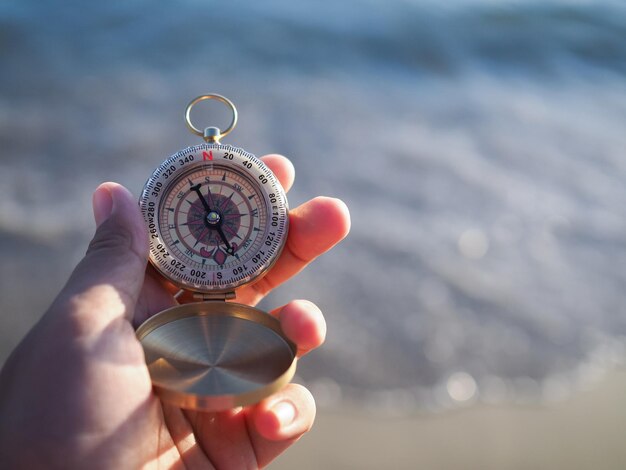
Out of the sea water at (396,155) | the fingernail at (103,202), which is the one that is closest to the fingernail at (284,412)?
the fingernail at (103,202)

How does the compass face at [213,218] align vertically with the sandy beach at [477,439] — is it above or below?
above

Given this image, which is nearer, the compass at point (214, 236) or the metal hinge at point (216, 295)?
the compass at point (214, 236)

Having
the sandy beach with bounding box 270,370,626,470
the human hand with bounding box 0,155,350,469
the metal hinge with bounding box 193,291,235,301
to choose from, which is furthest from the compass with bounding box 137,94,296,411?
the sandy beach with bounding box 270,370,626,470

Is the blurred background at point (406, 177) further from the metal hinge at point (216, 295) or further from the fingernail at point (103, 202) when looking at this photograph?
the fingernail at point (103, 202)

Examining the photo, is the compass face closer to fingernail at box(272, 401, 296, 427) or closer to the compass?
the compass

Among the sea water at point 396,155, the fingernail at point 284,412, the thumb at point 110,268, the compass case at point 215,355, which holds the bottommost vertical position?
the sea water at point 396,155

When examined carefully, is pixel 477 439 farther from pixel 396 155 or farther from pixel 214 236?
pixel 396 155
